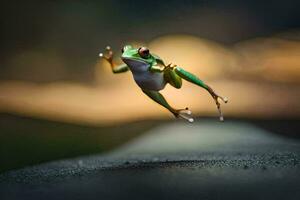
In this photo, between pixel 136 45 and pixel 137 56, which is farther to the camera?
pixel 136 45

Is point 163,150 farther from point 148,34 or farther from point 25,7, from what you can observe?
point 25,7

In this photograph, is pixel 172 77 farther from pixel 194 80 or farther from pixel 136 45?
pixel 136 45

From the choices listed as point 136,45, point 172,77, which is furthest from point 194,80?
point 136,45

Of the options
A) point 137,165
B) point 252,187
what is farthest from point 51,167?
point 252,187

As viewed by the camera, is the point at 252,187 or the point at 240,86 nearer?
the point at 252,187

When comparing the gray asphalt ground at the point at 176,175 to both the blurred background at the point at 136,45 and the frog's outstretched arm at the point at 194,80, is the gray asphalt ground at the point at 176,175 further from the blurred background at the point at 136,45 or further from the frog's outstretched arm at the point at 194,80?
the blurred background at the point at 136,45

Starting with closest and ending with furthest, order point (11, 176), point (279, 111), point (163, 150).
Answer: point (11, 176), point (163, 150), point (279, 111)
